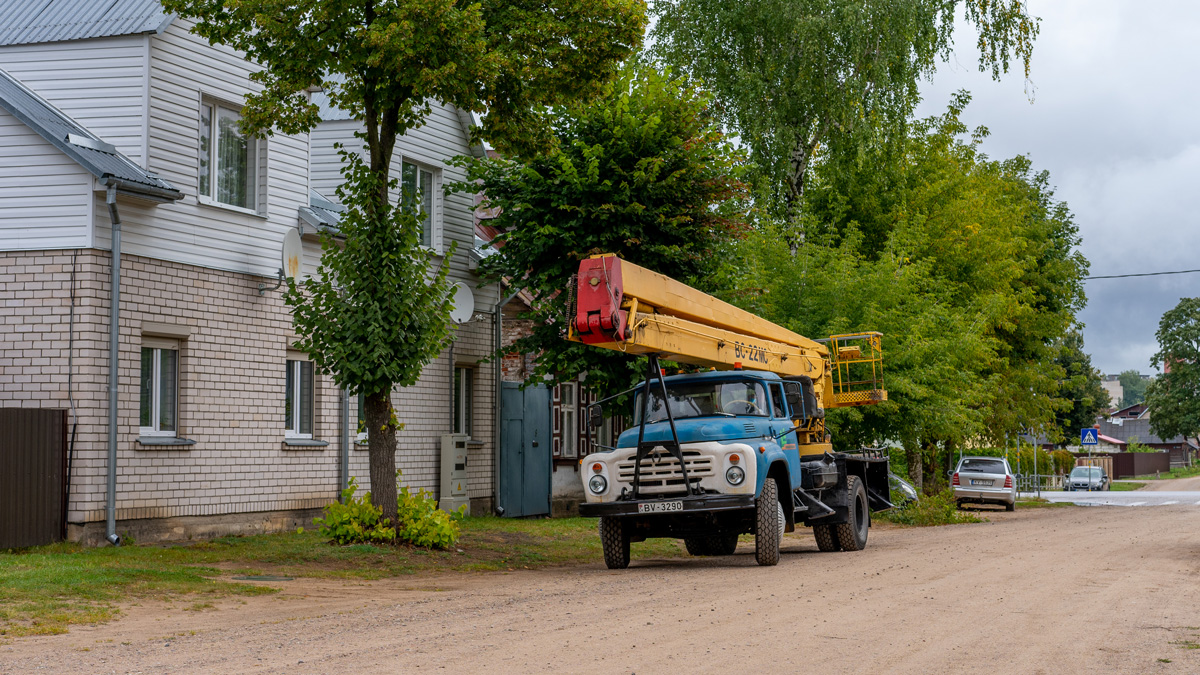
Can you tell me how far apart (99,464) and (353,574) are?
3740 mm

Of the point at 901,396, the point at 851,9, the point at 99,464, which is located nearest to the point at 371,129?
the point at 99,464

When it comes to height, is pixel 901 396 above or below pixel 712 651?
above

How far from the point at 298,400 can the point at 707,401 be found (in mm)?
7085

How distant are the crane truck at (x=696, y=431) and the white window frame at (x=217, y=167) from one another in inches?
251

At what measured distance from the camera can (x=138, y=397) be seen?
15648 millimetres

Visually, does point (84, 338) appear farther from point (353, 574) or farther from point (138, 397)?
point (353, 574)

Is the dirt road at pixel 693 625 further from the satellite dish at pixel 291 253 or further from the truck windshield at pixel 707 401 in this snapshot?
the satellite dish at pixel 291 253

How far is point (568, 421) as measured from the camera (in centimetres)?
2666

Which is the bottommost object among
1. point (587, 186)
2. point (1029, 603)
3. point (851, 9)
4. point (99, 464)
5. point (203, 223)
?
point (1029, 603)

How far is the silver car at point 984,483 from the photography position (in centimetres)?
3378

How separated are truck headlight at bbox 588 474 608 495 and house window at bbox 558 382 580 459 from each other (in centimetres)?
1133

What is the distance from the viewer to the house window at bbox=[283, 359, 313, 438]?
62.0ft

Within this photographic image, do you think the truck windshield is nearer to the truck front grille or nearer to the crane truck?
the crane truck

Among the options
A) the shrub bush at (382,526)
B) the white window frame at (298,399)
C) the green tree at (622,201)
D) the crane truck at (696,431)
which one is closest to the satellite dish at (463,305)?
the green tree at (622,201)
